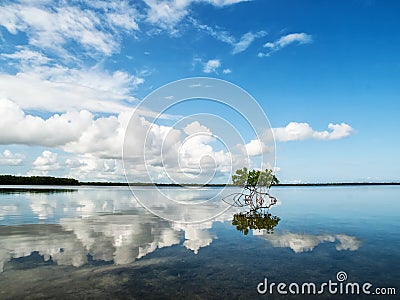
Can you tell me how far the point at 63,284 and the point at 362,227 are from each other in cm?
2328

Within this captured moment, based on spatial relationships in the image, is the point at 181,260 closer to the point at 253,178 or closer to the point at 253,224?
the point at 253,224

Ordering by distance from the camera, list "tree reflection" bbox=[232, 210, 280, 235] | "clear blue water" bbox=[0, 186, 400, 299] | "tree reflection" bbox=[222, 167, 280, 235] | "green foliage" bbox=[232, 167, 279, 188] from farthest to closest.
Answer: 1. "green foliage" bbox=[232, 167, 279, 188]
2. "tree reflection" bbox=[222, 167, 280, 235]
3. "tree reflection" bbox=[232, 210, 280, 235]
4. "clear blue water" bbox=[0, 186, 400, 299]

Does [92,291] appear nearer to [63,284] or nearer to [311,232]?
[63,284]

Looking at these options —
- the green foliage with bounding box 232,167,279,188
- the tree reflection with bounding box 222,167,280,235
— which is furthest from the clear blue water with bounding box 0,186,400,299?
the green foliage with bounding box 232,167,279,188

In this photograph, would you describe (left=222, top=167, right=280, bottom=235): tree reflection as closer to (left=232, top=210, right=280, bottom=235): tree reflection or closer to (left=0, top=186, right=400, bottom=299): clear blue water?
(left=232, top=210, right=280, bottom=235): tree reflection

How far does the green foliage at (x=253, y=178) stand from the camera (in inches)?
1708

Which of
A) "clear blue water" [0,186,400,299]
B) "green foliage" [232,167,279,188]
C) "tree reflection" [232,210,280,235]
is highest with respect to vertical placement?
"green foliage" [232,167,279,188]

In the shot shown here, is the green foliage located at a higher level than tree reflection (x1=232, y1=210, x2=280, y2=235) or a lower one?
higher

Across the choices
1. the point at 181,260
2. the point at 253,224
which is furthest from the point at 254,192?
the point at 181,260

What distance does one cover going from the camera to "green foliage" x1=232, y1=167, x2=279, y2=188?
43.4m

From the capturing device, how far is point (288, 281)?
11922mm

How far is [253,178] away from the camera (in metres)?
44.8

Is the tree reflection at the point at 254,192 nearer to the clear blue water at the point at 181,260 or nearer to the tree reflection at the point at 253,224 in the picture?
the tree reflection at the point at 253,224

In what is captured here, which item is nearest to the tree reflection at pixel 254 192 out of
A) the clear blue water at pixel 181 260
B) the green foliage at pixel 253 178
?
the green foliage at pixel 253 178
